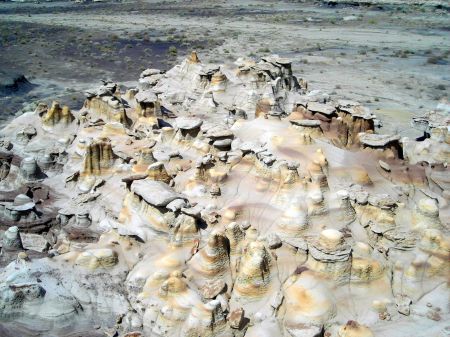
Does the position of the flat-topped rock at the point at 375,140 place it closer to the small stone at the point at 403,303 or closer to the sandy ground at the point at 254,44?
the small stone at the point at 403,303

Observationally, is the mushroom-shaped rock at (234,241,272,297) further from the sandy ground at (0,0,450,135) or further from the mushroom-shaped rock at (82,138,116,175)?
the sandy ground at (0,0,450,135)

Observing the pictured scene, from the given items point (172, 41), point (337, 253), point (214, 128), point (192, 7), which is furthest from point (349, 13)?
point (337, 253)

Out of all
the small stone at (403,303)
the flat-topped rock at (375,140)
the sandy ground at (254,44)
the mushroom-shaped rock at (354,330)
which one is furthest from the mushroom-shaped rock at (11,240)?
the sandy ground at (254,44)

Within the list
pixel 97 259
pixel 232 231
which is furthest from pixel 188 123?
pixel 97 259

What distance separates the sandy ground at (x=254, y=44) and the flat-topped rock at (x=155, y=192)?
1925 centimetres

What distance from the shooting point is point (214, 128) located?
18.2 meters

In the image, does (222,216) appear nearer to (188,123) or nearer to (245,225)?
(245,225)

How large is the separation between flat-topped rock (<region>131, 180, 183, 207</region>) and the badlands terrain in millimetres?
65

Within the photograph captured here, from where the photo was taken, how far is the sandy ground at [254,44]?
42969 millimetres

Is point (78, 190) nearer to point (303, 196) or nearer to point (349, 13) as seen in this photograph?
point (303, 196)

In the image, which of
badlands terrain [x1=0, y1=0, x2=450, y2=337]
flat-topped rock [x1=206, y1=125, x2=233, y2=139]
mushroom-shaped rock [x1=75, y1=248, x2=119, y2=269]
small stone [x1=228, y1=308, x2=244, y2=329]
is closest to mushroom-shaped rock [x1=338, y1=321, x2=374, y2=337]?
badlands terrain [x1=0, y1=0, x2=450, y2=337]

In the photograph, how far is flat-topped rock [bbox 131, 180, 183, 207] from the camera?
14455mm

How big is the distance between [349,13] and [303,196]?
88685 mm

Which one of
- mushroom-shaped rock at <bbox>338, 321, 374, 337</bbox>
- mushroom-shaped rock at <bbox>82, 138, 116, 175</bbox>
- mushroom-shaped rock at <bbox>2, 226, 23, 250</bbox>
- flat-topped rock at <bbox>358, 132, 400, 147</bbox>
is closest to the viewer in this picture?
mushroom-shaped rock at <bbox>338, 321, 374, 337</bbox>
